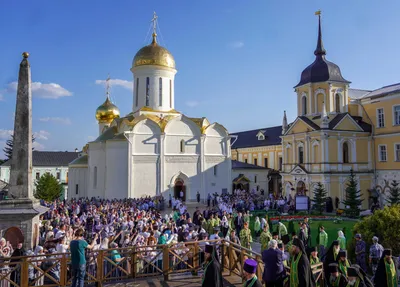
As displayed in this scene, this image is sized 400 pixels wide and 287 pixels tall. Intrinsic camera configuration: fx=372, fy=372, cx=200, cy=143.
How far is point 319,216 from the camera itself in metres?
25.1

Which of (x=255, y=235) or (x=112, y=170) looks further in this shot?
(x=112, y=170)

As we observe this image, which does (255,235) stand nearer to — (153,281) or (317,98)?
(153,281)

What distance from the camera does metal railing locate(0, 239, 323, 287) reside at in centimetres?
772

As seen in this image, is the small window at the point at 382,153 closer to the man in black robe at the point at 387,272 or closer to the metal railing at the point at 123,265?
the metal railing at the point at 123,265

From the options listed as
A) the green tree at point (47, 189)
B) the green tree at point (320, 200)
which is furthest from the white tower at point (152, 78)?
the green tree at point (47, 189)

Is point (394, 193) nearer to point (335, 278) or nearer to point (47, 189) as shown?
point (335, 278)

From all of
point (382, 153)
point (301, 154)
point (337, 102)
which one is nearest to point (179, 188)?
point (301, 154)

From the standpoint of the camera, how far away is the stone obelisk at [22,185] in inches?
374

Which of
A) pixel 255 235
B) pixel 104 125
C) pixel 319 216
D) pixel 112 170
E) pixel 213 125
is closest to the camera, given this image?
pixel 255 235

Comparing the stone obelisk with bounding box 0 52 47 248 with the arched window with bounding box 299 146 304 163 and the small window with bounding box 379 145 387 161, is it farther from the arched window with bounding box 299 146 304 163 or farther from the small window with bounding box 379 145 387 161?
the small window with bounding box 379 145 387 161

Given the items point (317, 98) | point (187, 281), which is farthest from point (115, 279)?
point (317, 98)

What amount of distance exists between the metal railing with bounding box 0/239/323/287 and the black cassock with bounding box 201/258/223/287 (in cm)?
170

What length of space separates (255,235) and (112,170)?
51.6ft

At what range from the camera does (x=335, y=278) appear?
6.69 metres
